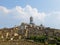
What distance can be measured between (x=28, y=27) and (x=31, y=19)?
9.36 m

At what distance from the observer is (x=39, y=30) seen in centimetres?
7662

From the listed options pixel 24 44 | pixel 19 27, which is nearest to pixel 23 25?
pixel 19 27

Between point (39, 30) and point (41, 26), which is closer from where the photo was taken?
point (39, 30)

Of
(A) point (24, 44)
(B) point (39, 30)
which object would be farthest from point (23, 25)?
(A) point (24, 44)

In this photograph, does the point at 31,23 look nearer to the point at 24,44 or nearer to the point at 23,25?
the point at 23,25

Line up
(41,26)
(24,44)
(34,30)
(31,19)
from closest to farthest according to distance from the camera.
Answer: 1. (24,44)
2. (31,19)
3. (34,30)
4. (41,26)

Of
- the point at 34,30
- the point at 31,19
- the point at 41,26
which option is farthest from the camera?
the point at 41,26

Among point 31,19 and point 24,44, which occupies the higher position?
point 31,19

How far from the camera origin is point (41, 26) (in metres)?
83.5

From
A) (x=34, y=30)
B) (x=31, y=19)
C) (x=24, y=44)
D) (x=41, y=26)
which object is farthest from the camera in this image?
(x=41, y=26)

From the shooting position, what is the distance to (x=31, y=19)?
71.6 meters

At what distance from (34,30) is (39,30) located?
2071 millimetres

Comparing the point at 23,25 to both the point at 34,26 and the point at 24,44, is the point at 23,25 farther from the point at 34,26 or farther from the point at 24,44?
the point at 24,44

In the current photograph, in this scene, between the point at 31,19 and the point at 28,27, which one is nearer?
the point at 31,19
